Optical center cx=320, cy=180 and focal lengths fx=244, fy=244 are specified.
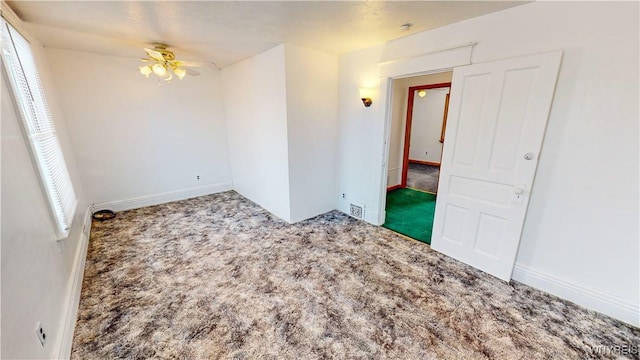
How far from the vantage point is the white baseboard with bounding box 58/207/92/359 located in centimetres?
169

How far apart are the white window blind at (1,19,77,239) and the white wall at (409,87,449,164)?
7.50m

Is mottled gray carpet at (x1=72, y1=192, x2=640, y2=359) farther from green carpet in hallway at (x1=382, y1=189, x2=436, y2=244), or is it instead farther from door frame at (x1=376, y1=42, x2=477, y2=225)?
door frame at (x1=376, y1=42, x2=477, y2=225)

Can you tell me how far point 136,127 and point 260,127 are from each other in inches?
85.2

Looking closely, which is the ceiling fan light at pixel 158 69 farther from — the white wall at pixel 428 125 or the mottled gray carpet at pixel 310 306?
the white wall at pixel 428 125

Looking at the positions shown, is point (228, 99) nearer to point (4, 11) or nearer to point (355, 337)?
point (4, 11)

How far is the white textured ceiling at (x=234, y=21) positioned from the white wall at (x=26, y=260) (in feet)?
3.54

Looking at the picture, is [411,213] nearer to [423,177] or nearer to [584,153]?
[584,153]

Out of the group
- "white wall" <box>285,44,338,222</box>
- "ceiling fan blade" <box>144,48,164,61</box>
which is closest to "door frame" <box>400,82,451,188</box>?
"white wall" <box>285,44,338,222</box>

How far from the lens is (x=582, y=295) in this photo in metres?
2.14

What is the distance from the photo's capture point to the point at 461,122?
255 cm

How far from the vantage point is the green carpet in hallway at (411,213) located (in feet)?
11.6

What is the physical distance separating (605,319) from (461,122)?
202 cm

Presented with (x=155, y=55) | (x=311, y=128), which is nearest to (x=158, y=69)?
(x=155, y=55)

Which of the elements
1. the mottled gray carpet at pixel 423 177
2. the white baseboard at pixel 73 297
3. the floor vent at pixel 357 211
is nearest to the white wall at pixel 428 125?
the mottled gray carpet at pixel 423 177
